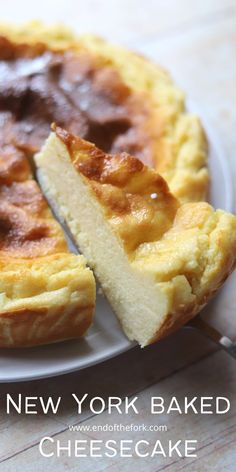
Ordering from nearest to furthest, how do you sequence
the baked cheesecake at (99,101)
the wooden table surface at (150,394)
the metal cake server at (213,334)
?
the wooden table surface at (150,394)
the metal cake server at (213,334)
the baked cheesecake at (99,101)

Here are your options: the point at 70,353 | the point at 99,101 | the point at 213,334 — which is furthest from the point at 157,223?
the point at 99,101

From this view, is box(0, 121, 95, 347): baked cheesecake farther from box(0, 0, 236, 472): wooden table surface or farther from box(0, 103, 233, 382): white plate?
box(0, 0, 236, 472): wooden table surface

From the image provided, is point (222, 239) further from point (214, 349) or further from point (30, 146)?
point (30, 146)

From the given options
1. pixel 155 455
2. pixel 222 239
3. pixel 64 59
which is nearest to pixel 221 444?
pixel 155 455

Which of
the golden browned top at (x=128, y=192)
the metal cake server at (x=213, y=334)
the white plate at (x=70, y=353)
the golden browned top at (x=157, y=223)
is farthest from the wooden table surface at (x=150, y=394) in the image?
the golden browned top at (x=128, y=192)

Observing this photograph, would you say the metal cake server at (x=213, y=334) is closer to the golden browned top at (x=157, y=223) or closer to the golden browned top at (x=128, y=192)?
the golden browned top at (x=157, y=223)
